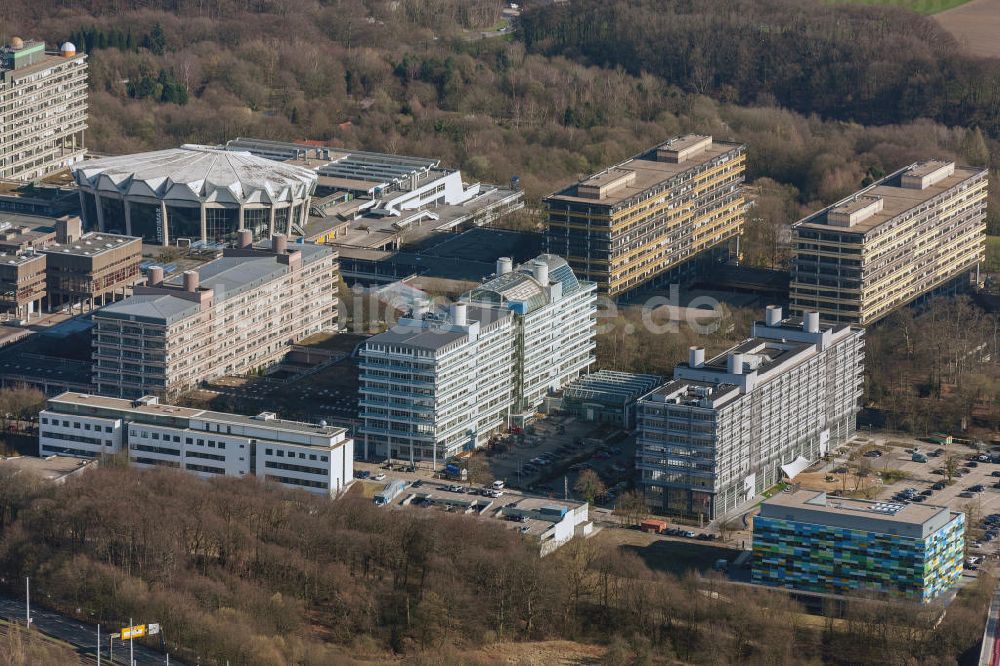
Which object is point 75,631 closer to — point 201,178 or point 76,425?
point 76,425

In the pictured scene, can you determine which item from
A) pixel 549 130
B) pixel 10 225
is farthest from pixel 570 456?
pixel 549 130

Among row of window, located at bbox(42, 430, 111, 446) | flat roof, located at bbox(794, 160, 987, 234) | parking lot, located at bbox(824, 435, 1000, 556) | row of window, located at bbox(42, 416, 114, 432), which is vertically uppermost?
flat roof, located at bbox(794, 160, 987, 234)

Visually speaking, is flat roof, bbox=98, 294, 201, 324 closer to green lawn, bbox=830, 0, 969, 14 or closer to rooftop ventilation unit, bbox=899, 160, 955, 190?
rooftop ventilation unit, bbox=899, 160, 955, 190

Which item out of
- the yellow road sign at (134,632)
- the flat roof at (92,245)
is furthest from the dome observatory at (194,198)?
the yellow road sign at (134,632)

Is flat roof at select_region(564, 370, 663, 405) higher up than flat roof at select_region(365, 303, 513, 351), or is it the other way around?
flat roof at select_region(365, 303, 513, 351)

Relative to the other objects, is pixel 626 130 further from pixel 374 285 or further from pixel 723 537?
pixel 723 537

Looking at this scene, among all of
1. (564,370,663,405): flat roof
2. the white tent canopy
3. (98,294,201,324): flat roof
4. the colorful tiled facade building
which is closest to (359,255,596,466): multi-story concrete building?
(564,370,663,405): flat roof
